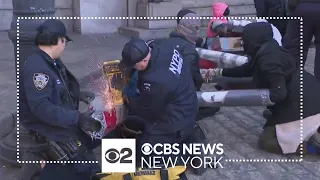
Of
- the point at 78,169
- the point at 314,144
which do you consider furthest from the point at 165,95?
the point at 314,144

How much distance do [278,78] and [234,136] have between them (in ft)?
2.84

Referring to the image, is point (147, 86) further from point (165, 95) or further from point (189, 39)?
point (189, 39)

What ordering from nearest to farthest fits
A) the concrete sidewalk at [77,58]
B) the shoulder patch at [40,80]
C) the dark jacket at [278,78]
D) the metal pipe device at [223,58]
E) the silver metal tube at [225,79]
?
the shoulder patch at [40,80] → the dark jacket at [278,78] → the silver metal tube at [225,79] → the metal pipe device at [223,58] → the concrete sidewalk at [77,58]

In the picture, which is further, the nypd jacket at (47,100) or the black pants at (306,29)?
the black pants at (306,29)

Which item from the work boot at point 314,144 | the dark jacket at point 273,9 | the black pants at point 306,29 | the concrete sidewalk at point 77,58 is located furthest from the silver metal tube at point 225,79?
the dark jacket at point 273,9

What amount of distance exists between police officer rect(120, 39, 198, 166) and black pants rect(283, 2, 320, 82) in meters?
1.96

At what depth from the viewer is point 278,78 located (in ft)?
14.3

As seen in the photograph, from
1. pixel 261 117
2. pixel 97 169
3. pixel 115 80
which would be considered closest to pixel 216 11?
pixel 261 117

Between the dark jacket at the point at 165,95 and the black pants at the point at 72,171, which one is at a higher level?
the dark jacket at the point at 165,95

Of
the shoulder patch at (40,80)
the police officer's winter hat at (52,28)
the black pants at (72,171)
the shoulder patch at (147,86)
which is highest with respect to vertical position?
the police officer's winter hat at (52,28)

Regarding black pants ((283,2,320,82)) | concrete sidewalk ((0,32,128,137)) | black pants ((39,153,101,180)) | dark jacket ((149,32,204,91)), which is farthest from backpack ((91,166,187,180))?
black pants ((283,2,320,82))

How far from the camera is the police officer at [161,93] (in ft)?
11.4

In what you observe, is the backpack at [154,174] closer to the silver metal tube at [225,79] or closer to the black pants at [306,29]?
the silver metal tube at [225,79]

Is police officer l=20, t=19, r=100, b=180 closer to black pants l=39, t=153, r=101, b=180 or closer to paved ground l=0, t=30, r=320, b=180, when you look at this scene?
black pants l=39, t=153, r=101, b=180
